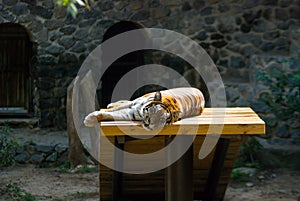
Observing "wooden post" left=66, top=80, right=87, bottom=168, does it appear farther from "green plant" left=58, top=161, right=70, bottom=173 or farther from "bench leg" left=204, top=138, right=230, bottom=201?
"bench leg" left=204, top=138, right=230, bottom=201

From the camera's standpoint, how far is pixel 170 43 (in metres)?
7.62

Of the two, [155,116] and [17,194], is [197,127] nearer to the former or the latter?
[155,116]

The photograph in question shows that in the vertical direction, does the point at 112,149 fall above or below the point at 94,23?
below

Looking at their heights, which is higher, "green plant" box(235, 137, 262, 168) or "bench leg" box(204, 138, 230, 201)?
"bench leg" box(204, 138, 230, 201)

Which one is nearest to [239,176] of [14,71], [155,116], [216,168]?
[216,168]

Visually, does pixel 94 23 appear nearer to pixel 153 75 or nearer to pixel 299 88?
pixel 153 75

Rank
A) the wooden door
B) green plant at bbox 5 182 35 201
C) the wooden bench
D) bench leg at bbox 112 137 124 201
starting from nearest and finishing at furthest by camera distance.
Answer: the wooden bench, bench leg at bbox 112 137 124 201, green plant at bbox 5 182 35 201, the wooden door

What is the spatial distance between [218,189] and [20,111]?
4754 mm

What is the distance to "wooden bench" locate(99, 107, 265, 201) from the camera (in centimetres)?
267

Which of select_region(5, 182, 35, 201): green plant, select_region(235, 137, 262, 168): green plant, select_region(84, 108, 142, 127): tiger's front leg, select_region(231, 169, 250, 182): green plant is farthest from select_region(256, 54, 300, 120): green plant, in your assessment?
select_region(84, 108, 142, 127): tiger's front leg

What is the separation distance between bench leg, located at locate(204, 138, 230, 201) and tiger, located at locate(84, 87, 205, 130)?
41 centimetres

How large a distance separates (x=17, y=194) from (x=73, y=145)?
1.30 m

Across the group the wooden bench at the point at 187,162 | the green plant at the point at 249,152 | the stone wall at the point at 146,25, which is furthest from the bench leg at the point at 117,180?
the stone wall at the point at 146,25

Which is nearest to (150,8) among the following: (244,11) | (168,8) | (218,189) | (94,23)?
(168,8)
